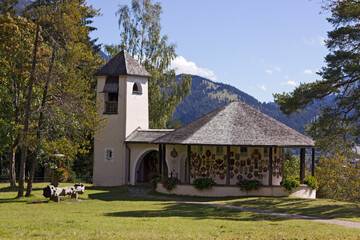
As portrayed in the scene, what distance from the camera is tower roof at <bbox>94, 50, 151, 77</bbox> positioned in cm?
3569

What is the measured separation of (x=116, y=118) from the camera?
3566cm

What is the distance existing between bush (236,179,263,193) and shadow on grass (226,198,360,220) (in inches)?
65.2

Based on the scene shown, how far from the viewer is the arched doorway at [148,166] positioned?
121 ft

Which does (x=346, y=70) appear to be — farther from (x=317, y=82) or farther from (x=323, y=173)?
(x=323, y=173)

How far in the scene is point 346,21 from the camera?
24266 mm

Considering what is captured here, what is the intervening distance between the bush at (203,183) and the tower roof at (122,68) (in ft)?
38.3

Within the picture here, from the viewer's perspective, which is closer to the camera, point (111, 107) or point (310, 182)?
point (310, 182)

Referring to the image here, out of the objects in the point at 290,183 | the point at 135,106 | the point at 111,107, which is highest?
the point at 135,106

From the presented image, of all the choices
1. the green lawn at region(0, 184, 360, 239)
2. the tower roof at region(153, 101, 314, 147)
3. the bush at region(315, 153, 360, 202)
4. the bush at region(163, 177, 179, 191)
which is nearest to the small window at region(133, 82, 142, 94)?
the tower roof at region(153, 101, 314, 147)

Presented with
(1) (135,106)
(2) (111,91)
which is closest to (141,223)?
(2) (111,91)

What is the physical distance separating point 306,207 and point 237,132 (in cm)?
699

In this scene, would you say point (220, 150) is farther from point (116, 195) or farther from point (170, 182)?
point (116, 195)

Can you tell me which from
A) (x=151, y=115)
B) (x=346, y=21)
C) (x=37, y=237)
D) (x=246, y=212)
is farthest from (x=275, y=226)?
(x=151, y=115)

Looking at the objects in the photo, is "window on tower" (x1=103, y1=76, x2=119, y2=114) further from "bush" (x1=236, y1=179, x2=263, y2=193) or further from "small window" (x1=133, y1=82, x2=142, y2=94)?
"bush" (x1=236, y1=179, x2=263, y2=193)
